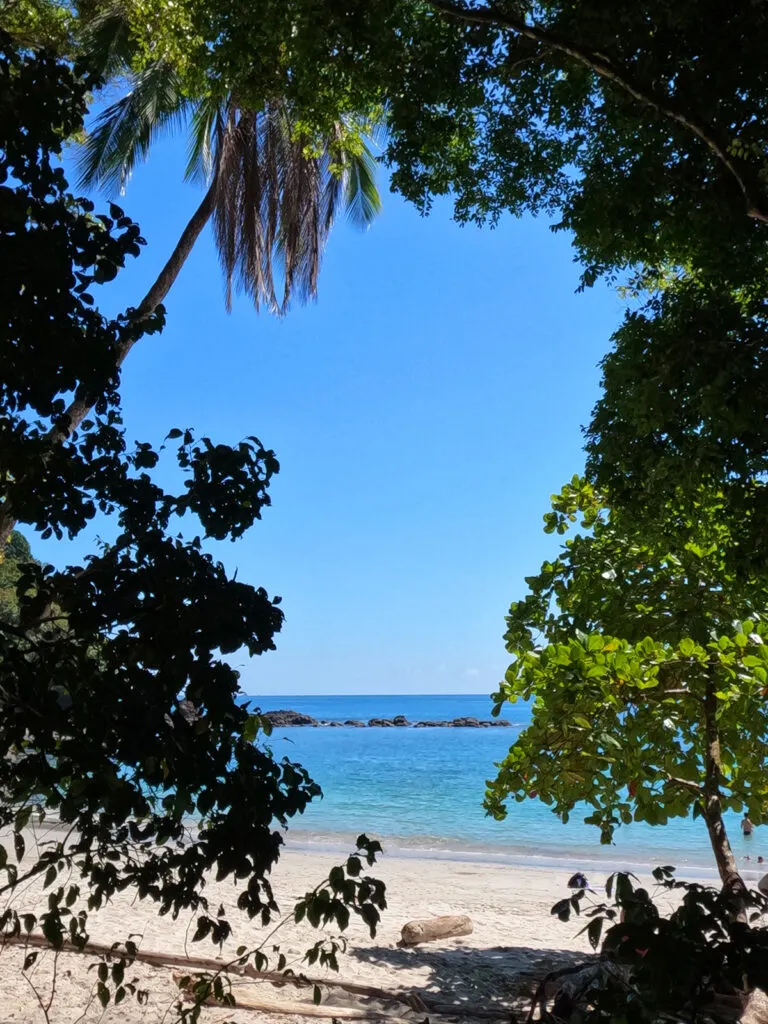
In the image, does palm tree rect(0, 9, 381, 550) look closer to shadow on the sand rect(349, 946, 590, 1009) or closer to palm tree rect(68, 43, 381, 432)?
palm tree rect(68, 43, 381, 432)

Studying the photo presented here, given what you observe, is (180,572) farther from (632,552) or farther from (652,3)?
(632,552)

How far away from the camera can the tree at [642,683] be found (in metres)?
4.08

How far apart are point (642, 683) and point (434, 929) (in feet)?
16.0

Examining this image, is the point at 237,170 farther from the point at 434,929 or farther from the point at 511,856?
the point at 511,856

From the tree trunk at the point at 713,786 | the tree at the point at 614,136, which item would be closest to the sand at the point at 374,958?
the tree trunk at the point at 713,786

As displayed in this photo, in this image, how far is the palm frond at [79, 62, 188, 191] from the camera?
408 inches

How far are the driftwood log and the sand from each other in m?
0.09

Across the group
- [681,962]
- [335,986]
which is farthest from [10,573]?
[681,962]

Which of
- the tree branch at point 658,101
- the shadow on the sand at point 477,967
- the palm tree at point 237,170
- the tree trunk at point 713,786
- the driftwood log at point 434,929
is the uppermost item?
the palm tree at point 237,170

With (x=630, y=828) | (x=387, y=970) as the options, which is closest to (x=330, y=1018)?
(x=387, y=970)

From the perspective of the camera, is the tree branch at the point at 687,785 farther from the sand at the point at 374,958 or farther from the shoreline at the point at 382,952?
the sand at the point at 374,958

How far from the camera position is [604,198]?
3.83m

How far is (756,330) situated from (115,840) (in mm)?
2929

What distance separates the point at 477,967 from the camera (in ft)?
22.1
